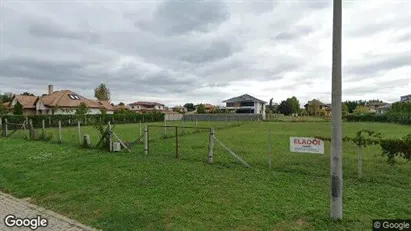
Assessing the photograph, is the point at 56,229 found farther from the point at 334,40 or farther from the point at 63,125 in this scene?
the point at 63,125

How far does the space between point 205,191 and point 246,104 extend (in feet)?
312

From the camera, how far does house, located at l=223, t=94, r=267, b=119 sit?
98250 millimetres

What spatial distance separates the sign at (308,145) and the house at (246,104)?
89404mm

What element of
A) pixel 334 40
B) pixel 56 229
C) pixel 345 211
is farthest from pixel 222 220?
pixel 334 40

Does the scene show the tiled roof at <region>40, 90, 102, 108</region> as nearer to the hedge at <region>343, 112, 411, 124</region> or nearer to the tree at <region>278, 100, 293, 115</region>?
the hedge at <region>343, 112, 411, 124</region>

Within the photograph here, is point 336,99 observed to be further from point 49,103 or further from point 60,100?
point 60,100

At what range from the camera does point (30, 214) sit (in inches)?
226

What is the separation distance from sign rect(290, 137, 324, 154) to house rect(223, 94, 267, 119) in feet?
293

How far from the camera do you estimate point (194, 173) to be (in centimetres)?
875

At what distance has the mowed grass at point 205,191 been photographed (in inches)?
204

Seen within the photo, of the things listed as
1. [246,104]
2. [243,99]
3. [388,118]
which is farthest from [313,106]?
[388,118]

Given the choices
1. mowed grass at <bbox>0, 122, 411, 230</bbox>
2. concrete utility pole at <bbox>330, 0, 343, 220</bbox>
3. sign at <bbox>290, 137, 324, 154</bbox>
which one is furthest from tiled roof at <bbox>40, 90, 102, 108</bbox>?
concrete utility pole at <bbox>330, 0, 343, 220</bbox>

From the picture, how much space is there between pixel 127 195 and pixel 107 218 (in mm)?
1337

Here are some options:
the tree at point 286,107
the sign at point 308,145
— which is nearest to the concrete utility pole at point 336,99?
the sign at point 308,145
